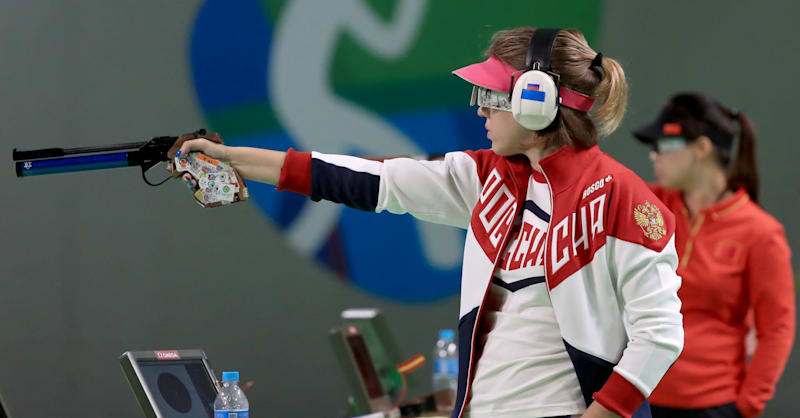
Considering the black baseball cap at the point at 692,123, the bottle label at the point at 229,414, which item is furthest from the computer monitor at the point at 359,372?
the black baseball cap at the point at 692,123

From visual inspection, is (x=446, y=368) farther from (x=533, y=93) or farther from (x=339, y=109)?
(x=533, y=93)

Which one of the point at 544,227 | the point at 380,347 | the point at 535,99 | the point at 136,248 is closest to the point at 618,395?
the point at 544,227

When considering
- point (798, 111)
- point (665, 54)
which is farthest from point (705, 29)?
point (798, 111)

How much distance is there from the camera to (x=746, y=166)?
3.36 m

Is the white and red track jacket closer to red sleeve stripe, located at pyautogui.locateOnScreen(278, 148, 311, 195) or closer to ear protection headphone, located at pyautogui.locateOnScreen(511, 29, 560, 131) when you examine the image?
ear protection headphone, located at pyautogui.locateOnScreen(511, 29, 560, 131)

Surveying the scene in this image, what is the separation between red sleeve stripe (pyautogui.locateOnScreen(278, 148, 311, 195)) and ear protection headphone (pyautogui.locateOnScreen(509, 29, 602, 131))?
448mm

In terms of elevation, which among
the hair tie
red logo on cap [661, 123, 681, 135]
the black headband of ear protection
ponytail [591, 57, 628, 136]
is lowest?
red logo on cap [661, 123, 681, 135]

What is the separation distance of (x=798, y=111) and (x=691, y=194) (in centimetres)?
183

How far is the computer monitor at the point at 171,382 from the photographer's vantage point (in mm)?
2102

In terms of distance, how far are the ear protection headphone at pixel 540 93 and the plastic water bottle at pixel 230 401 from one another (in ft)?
2.96

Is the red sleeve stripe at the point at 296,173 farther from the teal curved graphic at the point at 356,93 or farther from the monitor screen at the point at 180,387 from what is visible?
the teal curved graphic at the point at 356,93

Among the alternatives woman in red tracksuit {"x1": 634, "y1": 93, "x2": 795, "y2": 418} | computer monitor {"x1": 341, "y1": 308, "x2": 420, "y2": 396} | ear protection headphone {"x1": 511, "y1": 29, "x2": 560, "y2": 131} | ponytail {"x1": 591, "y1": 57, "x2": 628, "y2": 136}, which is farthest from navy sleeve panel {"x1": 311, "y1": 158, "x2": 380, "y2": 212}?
woman in red tracksuit {"x1": 634, "y1": 93, "x2": 795, "y2": 418}

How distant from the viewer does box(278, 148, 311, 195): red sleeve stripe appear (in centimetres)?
204

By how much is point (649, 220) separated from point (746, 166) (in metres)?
1.71
